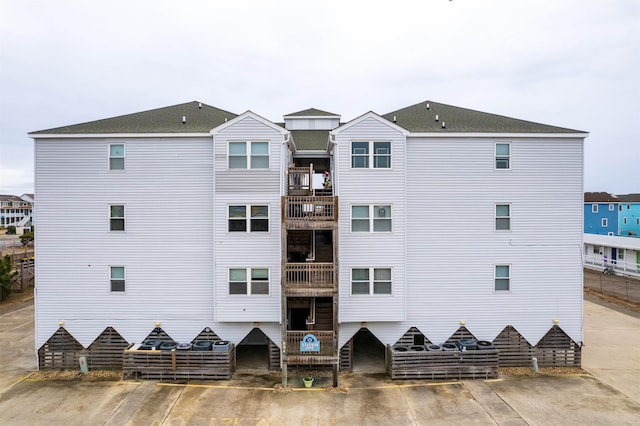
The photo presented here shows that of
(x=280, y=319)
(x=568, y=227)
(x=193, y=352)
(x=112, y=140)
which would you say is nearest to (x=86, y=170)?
(x=112, y=140)

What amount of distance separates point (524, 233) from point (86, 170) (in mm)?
18933

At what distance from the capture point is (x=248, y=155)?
14.4 m

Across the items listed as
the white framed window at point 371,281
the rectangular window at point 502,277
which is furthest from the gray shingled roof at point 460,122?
the white framed window at point 371,281

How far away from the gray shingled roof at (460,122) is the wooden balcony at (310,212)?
4.99 metres

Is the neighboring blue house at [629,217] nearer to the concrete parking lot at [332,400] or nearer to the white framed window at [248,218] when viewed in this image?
the concrete parking lot at [332,400]

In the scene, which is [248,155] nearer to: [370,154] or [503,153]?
[370,154]

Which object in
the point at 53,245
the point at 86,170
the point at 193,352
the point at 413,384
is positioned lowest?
the point at 413,384

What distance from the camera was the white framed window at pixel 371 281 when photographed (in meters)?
14.5

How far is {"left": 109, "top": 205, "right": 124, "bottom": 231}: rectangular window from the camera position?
48.7 feet

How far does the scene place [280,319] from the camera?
14258mm

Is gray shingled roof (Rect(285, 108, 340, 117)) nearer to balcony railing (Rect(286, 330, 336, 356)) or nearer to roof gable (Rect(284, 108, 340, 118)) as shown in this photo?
roof gable (Rect(284, 108, 340, 118))

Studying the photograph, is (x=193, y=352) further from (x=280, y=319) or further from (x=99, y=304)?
(x=99, y=304)

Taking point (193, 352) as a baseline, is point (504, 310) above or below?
above

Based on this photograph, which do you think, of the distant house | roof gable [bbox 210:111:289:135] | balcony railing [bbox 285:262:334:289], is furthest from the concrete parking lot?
the distant house
